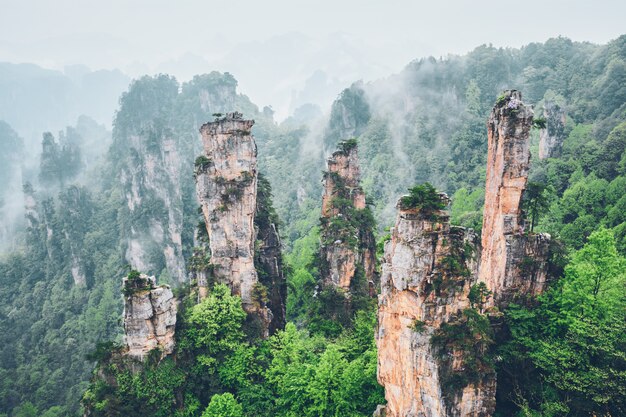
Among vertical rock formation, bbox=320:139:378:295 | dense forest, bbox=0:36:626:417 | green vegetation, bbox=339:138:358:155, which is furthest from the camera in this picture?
green vegetation, bbox=339:138:358:155

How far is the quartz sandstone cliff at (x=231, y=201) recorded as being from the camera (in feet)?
91.9

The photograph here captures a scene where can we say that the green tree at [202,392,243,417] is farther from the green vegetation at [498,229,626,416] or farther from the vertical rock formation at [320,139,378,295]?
the green vegetation at [498,229,626,416]

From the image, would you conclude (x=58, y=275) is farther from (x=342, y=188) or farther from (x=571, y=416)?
(x=571, y=416)

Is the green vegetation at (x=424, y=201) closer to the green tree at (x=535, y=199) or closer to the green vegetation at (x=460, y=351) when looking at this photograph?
the green vegetation at (x=460, y=351)

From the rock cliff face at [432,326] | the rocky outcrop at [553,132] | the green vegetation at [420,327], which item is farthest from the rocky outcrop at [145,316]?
the rocky outcrop at [553,132]

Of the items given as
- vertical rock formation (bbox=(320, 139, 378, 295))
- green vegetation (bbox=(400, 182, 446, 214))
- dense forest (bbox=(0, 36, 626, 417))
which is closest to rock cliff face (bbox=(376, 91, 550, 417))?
green vegetation (bbox=(400, 182, 446, 214))

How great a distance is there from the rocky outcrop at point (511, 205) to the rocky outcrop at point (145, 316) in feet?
57.0

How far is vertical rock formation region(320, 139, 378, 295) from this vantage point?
106ft

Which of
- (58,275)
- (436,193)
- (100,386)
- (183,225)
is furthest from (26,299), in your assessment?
(436,193)

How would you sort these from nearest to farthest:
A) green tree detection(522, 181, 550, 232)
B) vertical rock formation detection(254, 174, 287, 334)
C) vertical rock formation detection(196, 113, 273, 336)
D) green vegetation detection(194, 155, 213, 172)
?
green tree detection(522, 181, 550, 232) < green vegetation detection(194, 155, 213, 172) < vertical rock formation detection(196, 113, 273, 336) < vertical rock formation detection(254, 174, 287, 334)

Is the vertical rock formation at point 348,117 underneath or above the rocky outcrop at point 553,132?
above

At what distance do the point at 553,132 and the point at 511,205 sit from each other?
35.5m

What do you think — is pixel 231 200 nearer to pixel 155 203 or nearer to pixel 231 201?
pixel 231 201

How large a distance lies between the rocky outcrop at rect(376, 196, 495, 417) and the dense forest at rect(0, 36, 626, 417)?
3.35m
